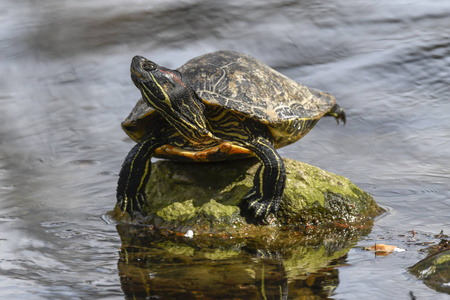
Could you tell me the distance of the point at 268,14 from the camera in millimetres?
14938

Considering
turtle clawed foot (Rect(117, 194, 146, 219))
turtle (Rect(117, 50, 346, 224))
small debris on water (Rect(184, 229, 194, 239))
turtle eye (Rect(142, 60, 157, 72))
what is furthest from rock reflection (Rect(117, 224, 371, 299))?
turtle eye (Rect(142, 60, 157, 72))

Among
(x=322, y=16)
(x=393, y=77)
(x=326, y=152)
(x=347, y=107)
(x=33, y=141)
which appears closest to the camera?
(x=326, y=152)

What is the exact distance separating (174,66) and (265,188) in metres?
7.13

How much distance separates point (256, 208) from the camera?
5109mm

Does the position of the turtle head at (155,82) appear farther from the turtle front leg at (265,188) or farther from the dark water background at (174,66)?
the dark water background at (174,66)

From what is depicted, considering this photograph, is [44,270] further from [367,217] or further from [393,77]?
[393,77]

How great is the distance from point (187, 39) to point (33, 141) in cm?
500

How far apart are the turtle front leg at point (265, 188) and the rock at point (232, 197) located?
0.12m

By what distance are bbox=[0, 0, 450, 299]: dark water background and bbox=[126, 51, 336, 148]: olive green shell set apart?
121 cm

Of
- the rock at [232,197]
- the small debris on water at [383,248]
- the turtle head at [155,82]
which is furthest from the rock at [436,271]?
the turtle head at [155,82]

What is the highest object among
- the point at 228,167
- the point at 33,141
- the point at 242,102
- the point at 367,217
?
the point at 242,102

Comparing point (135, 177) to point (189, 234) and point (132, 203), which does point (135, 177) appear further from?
point (189, 234)

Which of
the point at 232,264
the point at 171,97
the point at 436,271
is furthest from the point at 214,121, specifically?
the point at 436,271

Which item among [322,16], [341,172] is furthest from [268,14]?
[341,172]
